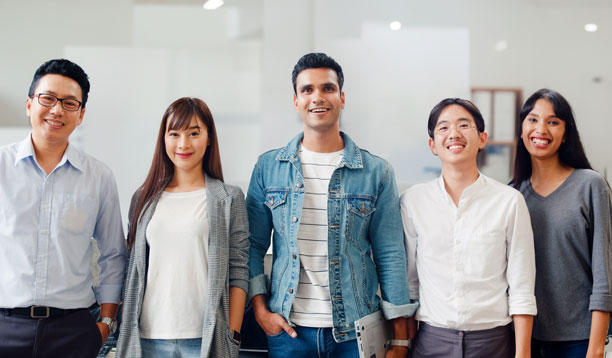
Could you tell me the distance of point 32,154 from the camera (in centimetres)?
171

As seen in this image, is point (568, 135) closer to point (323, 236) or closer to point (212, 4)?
point (323, 236)

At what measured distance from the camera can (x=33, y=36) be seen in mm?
3703

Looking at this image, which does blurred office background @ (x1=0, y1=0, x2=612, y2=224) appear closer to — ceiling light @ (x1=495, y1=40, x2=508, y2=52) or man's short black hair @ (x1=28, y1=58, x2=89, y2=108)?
ceiling light @ (x1=495, y1=40, x2=508, y2=52)

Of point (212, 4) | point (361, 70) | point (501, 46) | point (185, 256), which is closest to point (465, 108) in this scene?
point (185, 256)

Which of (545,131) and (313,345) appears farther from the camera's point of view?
(545,131)

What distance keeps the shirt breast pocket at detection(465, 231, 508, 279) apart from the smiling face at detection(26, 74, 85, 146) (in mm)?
1344

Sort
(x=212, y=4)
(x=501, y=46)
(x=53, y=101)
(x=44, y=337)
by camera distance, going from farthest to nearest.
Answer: (x=212, y=4), (x=501, y=46), (x=53, y=101), (x=44, y=337)

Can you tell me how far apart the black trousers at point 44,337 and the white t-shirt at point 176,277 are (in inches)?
8.1

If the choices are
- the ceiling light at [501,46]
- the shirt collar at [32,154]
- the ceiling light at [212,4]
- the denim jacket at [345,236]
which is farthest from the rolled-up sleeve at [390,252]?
the ceiling light at [212,4]

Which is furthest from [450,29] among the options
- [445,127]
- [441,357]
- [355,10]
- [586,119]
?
[441,357]

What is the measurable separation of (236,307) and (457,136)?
2.99 feet

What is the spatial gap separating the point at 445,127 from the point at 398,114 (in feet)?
5.58

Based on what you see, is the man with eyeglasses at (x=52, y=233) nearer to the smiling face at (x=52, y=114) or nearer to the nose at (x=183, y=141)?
the smiling face at (x=52, y=114)

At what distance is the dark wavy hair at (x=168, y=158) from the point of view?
1.79 m
